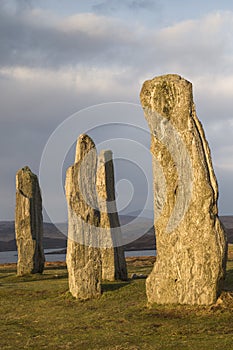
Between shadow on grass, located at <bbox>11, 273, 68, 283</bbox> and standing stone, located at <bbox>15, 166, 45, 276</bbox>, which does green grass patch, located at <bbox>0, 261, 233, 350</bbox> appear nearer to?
shadow on grass, located at <bbox>11, 273, 68, 283</bbox>

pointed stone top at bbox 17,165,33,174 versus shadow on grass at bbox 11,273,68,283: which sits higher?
pointed stone top at bbox 17,165,33,174

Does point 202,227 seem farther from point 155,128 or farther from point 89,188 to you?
point 89,188

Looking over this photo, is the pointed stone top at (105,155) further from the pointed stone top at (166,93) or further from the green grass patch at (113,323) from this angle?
the pointed stone top at (166,93)

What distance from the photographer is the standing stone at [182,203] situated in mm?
14992

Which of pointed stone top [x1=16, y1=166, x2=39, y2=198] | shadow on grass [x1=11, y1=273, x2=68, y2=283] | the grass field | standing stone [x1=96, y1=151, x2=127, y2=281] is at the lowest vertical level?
the grass field

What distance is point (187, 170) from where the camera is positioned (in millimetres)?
15656

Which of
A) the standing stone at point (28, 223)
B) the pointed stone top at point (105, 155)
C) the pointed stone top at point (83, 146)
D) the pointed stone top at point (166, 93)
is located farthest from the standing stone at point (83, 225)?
the standing stone at point (28, 223)

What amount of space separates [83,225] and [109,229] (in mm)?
4576

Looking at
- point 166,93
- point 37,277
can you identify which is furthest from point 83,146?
point 37,277

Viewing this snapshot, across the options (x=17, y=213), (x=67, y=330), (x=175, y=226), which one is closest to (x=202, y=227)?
(x=175, y=226)

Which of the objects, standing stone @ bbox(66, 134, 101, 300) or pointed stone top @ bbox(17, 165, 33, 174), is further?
pointed stone top @ bbox(17, 165, 33, 174)

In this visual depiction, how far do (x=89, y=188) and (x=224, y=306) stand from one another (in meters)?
7.77

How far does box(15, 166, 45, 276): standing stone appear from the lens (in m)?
29.1

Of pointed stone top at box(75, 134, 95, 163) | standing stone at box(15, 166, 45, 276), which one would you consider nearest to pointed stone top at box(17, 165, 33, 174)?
standing stone at box(15, 166, 45, 276)
